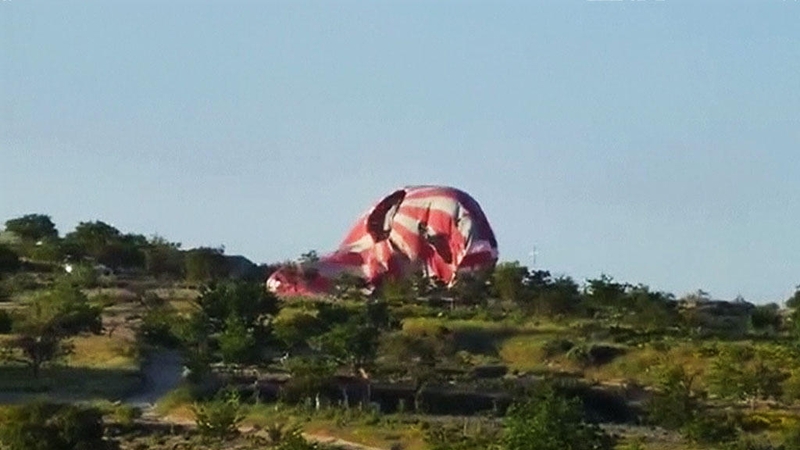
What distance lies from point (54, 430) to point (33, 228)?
81.8 m

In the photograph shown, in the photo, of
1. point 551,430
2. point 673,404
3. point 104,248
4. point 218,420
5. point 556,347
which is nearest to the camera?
point 551,430

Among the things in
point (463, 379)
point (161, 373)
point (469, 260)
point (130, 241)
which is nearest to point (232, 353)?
point (161, 373)

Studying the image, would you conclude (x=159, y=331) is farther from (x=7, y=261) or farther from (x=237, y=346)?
(x=7, y=261)

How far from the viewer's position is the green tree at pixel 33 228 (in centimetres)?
12494

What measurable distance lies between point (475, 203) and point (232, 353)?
1156 inches

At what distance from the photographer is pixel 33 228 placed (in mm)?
127188

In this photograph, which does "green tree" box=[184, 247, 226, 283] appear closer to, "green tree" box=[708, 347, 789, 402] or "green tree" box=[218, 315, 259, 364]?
"green tree" box=[218, 315, 259, 364]

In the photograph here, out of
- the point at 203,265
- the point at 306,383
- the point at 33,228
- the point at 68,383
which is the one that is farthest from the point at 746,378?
the point at 33,228

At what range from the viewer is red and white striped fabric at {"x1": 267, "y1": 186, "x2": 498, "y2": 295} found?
9494 cm

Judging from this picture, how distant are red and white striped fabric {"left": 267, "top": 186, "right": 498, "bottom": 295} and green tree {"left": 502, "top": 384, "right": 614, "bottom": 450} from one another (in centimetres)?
4520

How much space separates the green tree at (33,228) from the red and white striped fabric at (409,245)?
1208 inches

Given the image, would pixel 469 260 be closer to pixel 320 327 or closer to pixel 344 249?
pixel 344 249

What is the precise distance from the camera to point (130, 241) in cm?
11981

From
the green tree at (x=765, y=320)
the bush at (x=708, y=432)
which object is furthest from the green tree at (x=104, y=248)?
the bush at (x=708, y=432)
